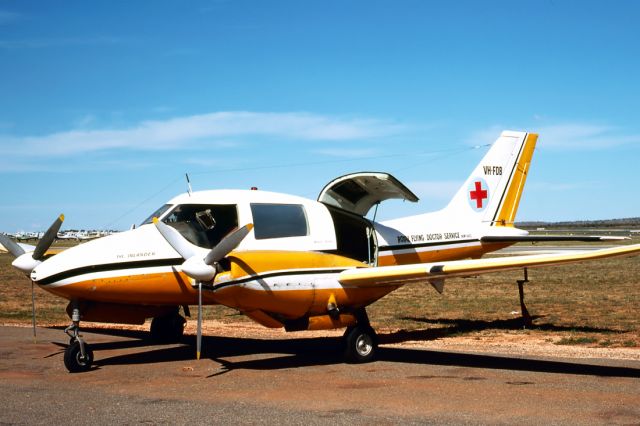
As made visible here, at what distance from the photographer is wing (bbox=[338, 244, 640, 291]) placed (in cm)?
1227

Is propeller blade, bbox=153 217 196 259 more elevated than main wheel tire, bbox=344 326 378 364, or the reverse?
propeller blade, bbox=153 217 196 259

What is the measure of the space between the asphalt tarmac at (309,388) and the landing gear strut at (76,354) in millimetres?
213

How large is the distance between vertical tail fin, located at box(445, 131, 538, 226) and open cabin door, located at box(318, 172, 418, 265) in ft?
10.6

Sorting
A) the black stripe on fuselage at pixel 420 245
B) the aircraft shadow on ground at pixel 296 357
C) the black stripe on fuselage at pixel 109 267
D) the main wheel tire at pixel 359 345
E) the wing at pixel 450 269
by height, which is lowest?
the aircraft shadow on ground at pixel 296 357

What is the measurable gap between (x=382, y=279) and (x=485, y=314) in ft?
34.2

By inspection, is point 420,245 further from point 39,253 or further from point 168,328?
point 39,253

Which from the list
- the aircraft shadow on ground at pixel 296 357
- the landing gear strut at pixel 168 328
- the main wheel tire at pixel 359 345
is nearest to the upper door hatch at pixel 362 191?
the main wheel tire at pixel 359 345

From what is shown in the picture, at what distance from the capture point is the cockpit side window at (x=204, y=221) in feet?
45.2

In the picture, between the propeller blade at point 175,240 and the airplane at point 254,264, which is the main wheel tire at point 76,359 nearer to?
the airplane at point 254,264

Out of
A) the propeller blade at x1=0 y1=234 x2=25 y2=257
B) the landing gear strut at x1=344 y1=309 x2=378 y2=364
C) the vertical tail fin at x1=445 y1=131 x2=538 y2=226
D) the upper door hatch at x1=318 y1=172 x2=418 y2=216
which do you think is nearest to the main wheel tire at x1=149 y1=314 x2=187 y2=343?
the propeller blade at x1=0 y1=234 x2=25 y2=257

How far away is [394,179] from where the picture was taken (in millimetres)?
15109

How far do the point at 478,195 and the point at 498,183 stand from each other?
77cm

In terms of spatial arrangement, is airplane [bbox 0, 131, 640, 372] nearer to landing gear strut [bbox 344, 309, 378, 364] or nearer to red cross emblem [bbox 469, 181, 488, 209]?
landing gear strut [bbox 344, 309, 378, 364]

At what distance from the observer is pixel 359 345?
46.4ft
